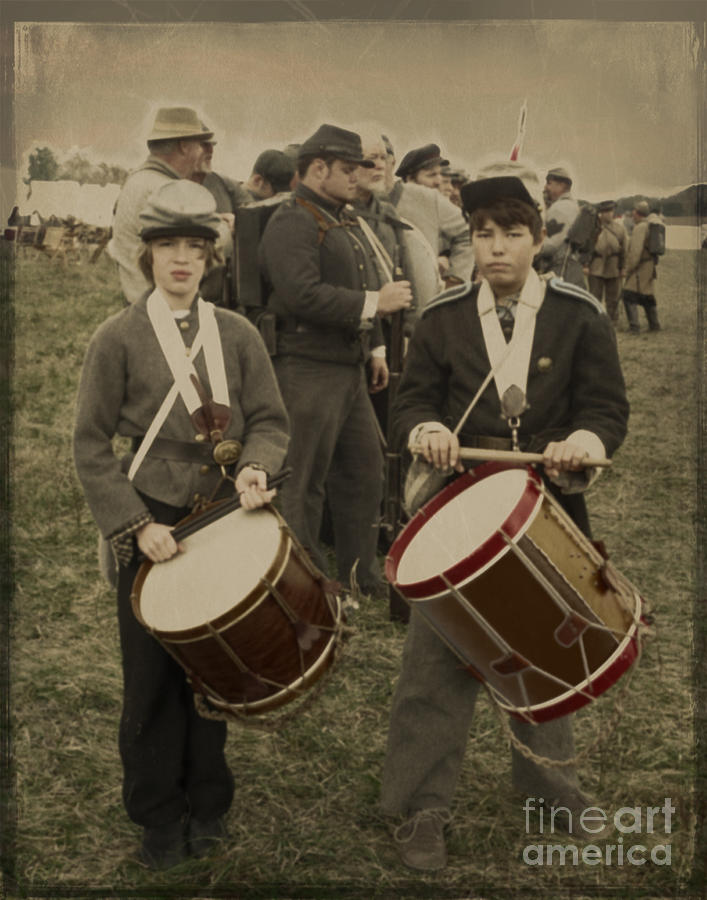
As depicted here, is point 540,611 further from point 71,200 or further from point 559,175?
point 71,200

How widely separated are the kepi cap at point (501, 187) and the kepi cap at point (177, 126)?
97 cm

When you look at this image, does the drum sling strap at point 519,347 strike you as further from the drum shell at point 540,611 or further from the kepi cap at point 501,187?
the drum shell at point 540,611

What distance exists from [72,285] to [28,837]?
2017 mm

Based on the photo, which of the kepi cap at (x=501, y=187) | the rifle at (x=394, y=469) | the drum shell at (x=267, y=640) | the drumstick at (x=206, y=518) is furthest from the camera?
the rifle at (x=394, y=469)

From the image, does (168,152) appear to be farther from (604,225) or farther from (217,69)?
(604,225)

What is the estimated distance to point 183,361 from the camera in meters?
3.96

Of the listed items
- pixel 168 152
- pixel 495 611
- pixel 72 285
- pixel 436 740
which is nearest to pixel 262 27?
pixel 168 152

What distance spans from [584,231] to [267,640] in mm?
1862

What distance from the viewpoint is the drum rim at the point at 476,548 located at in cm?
355

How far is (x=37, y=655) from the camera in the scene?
450 centimetres

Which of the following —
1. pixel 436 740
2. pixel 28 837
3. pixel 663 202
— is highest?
pixel 663 202

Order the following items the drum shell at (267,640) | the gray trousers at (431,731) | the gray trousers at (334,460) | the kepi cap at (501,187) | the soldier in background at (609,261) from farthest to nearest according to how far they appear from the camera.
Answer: the gray trousers at (334,460)
the soldier in background at (609,261)
the gray trousers at (431,731)
the kepi cap at (501,187)
the drum shell at (267,640)

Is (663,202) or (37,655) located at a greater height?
(663,202)

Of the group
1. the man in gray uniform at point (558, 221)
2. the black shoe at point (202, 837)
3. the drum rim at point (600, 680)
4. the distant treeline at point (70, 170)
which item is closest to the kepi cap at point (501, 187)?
the man in gray uniform at point (558, 221)
